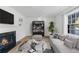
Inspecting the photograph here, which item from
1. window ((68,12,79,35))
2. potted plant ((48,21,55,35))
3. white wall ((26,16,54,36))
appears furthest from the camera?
white wall ((26,16,54,36))

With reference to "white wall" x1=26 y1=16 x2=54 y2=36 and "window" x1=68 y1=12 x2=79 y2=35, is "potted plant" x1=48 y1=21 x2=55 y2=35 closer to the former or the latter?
"white wall" x1=26 y1=16 x2=54 y2=36

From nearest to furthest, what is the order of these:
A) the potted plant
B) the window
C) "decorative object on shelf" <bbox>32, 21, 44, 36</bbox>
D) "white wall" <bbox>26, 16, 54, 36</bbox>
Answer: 1. the window
2. the potted plant
3. "decorative object on shelf" <bbox>32, 21, 44, 36</bbox>
4. "white wall" <bbox>26, 16, 54, 36</bbox>

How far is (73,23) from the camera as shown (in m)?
4.39

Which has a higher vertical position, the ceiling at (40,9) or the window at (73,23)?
the ceiling at (40,9)

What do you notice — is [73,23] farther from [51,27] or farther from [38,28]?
[38,28]

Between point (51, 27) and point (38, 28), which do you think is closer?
point (51, 27)

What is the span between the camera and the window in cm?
404

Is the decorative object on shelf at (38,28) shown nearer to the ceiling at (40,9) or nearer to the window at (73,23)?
the ceiling at (40,9)

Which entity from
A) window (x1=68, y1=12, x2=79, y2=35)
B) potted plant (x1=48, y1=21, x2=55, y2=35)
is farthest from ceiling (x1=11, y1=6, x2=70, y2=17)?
potted plant (x1=48, y1=21, x2=55, y2=35)

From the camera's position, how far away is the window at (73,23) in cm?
404

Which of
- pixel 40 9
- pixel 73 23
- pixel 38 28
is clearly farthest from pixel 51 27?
pixel 73 23

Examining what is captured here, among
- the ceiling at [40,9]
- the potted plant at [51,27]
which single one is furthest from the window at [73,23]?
the potted plant at [51,27]
